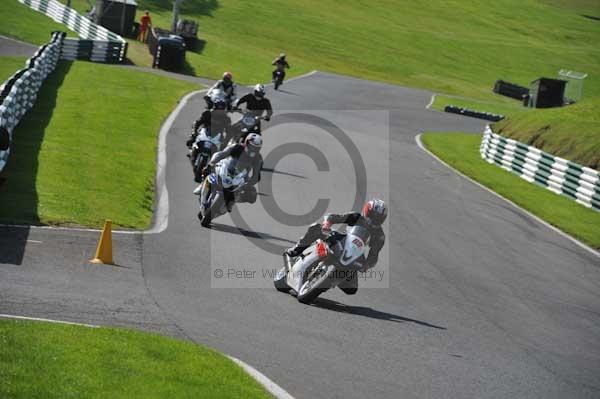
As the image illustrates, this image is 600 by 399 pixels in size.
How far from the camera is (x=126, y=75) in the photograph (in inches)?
1588

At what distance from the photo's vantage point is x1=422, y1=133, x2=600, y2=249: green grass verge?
2357 cm

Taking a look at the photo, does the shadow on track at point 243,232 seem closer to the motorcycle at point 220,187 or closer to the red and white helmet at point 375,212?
the motorcycle at point 220,187

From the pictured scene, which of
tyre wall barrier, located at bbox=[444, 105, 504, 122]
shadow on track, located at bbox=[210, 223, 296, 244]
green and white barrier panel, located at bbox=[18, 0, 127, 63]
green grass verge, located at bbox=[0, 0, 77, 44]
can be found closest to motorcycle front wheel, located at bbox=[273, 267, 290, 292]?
shadow on track, located at bbox=[210, 223, 296, 244]

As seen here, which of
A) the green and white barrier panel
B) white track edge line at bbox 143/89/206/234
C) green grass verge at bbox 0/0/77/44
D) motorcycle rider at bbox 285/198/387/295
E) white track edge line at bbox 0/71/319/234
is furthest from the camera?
green grass verge at bbox 0/0/77/44

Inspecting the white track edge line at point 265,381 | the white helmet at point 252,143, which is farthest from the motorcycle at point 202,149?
the white track edge line at point 265,381

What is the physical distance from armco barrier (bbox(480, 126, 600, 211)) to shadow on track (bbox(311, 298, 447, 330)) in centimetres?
1472

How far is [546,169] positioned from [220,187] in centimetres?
1532

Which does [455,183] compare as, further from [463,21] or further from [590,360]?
[463,21]

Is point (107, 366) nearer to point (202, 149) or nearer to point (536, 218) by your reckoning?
point (202, 149)

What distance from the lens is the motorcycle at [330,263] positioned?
12742mm

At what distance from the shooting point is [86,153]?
76.0 feet

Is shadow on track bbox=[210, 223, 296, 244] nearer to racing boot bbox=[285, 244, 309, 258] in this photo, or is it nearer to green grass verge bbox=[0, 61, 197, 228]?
green grass verge bbox=[0, 61, 197, 228]

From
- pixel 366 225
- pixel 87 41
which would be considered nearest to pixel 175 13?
pixel 87 41

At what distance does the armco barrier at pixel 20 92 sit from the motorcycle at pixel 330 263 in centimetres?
604
